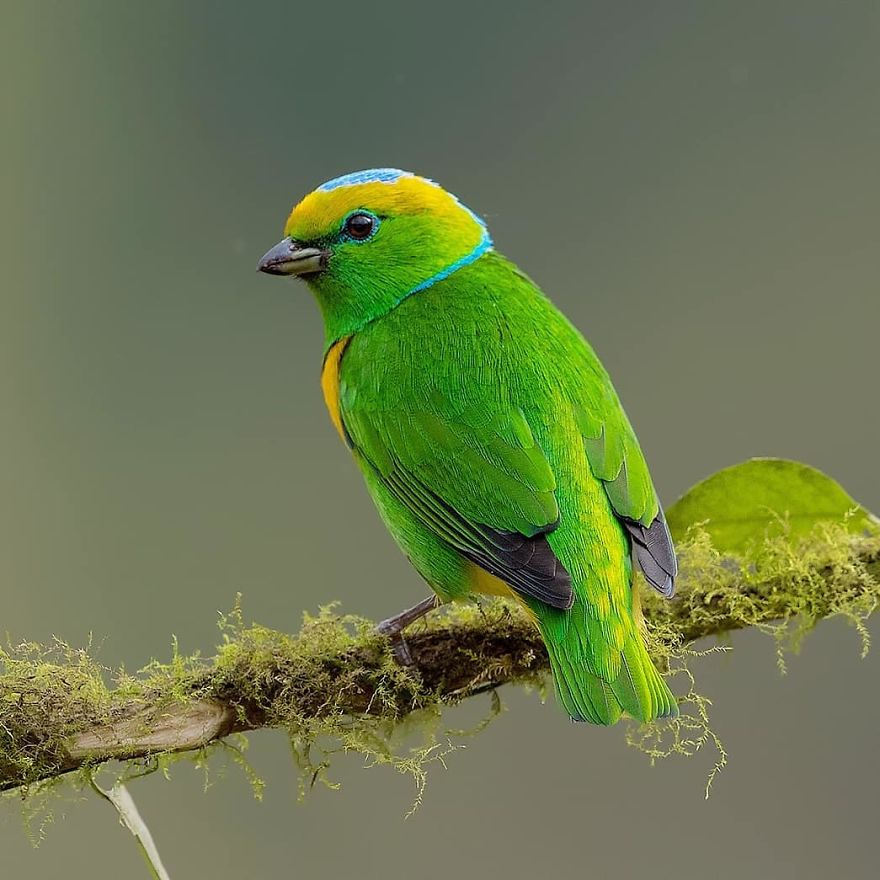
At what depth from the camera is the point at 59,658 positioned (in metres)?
2.43

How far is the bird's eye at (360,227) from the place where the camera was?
11.0 feet

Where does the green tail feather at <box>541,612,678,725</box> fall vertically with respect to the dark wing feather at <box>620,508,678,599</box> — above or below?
below

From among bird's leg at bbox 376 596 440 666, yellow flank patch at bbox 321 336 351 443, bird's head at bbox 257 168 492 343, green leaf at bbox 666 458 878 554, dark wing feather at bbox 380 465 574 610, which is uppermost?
bird's head at bbox 257 168 492 343

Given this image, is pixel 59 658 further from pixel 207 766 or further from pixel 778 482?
pixel 778 482

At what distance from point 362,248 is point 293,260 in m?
0.19

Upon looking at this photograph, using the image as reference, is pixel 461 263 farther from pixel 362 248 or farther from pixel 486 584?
pixel 486 584

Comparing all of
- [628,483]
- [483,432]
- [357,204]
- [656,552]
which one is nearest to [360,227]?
[357,204]

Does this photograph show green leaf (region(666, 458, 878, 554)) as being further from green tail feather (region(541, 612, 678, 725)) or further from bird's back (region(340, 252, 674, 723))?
green tail feather (region(541, 612, 678, 725))

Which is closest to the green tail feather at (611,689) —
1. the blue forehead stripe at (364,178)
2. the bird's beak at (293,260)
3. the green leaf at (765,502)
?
the green leaf at (765,502)

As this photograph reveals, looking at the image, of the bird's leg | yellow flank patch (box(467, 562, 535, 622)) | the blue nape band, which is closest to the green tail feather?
yellow flank patch (box(467, 562, 535, 622))

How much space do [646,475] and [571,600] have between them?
1.48 feet

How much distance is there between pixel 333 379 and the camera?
3.20m

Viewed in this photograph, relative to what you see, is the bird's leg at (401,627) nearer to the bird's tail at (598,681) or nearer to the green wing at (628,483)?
the bird's tail at (598,681)

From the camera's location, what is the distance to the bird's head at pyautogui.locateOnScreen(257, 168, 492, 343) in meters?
3.31
